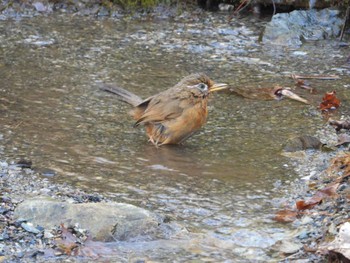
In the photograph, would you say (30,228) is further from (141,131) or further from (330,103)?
(330,103)

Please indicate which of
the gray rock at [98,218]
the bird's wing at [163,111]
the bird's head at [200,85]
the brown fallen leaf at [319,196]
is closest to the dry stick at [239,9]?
the bird's head at [200,85]

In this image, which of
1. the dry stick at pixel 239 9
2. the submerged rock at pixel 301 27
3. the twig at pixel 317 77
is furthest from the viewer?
the dry stick at pixel 239 9

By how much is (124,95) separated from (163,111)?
0.75 meters

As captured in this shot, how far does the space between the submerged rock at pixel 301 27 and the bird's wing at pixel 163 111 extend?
3.40 m

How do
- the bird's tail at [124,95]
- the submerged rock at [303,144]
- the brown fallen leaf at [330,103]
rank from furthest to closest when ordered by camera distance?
the brown fallen leaf at [330,103], the bird's tail at [124,95], the submerged rock at [303,144]

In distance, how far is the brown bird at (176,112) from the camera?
7980 mm

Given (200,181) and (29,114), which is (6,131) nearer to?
(29,114)

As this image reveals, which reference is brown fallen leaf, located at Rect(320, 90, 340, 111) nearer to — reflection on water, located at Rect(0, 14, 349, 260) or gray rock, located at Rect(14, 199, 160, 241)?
reflection on water, located at Rect(0, 14, 349, 260)

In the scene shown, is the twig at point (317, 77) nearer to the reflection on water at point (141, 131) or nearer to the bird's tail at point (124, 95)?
the reflection on water at point (141, 131)

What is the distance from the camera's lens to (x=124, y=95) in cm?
874

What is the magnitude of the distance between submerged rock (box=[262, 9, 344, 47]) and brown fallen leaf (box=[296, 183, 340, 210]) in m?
5.01

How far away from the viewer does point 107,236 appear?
560 cm

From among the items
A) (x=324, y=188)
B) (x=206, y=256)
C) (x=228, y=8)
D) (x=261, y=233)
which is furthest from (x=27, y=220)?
(x=228, y=8)

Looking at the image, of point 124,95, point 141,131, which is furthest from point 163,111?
point 124,95
